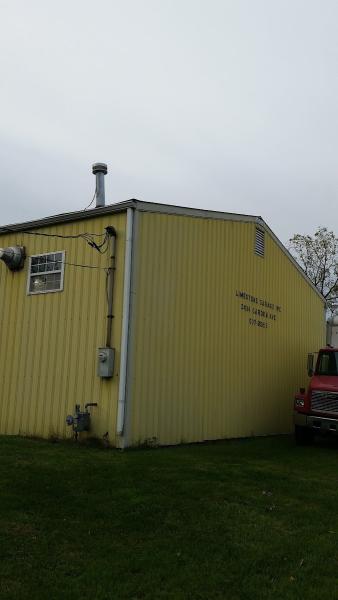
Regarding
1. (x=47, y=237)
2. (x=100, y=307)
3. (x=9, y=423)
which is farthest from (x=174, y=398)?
(x=47, y=237)

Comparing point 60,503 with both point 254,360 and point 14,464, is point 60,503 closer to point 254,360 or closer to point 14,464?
point 14,464

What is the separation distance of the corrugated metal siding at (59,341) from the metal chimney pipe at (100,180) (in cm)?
152

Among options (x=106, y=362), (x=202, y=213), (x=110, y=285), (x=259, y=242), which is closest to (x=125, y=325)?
(x=106, y=362)

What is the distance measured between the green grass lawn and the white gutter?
95 centimetres

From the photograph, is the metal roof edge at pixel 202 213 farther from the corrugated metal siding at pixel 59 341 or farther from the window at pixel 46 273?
the window at pixel 46 273

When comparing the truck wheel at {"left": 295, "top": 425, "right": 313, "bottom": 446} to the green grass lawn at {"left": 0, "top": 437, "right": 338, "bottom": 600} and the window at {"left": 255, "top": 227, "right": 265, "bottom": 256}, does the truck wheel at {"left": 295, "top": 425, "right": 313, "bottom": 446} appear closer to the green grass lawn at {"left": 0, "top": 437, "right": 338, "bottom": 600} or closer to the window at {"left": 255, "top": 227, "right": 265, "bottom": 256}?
the green grass lawn at {"left": 0, "top": 437, "right": 338, "bottom": 600}

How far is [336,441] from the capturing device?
15.2 metres

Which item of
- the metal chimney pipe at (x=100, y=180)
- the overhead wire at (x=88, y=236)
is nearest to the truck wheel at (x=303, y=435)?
the overhead wire at (x=88, y=236)

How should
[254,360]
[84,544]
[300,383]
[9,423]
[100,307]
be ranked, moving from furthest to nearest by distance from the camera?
[300,383] < [254,360] < [9,423] < [100,307] < [84,544]

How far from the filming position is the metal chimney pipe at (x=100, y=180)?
46.0ft

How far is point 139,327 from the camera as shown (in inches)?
447

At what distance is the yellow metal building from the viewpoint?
37.0ft

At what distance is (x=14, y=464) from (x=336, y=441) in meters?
9.42

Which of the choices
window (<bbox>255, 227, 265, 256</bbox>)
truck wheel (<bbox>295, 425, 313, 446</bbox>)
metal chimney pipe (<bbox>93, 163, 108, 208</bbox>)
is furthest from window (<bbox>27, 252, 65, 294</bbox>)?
truck wheel (<bbox>295, 425, 313, 446</bbox>)
